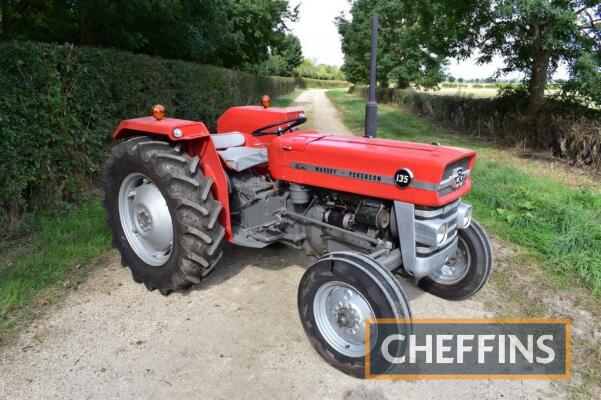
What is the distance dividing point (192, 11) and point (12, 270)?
759cm

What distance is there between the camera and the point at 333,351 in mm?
2490

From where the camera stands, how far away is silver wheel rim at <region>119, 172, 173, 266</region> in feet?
10.9

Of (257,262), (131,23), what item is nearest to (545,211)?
(257,262)

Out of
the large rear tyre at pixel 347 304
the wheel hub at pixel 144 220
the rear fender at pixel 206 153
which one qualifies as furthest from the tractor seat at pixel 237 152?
the large rear tyre at pixel 347 304

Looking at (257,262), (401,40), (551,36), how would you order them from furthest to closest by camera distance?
(401,40) < (551,36) < (257,262)

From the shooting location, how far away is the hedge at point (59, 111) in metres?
4.29

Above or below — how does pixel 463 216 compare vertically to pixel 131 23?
below

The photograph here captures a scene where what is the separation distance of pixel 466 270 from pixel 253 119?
2416 mm

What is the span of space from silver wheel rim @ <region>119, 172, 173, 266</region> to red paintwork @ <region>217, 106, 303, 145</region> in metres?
1.01

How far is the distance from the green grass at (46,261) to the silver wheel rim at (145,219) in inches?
24.0

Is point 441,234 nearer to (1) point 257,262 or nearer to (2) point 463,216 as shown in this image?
(2) point 463,216

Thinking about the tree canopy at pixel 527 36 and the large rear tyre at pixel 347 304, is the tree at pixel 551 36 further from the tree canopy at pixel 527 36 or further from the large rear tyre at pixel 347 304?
the large rear tyre at pixel 347 304

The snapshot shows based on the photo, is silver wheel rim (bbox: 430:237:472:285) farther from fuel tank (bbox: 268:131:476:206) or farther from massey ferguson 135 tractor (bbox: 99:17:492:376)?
fuel tank (bbox: 268:131:476:206)

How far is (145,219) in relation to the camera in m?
3.43
